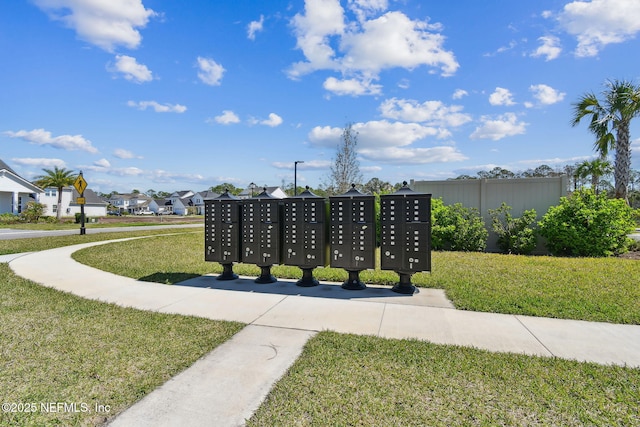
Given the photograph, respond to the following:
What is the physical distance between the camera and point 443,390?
107 inches

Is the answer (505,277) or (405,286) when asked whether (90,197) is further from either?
(505,277)

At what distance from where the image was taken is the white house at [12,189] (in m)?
29.8

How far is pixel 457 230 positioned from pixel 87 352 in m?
10.1

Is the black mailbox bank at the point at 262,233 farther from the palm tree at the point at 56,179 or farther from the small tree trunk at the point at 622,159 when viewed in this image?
the palm tree at the point at 56,179

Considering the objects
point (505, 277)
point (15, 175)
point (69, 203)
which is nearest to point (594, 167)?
point (505, 277)

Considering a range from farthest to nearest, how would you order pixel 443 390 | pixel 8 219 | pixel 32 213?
pixel 32 213, pixel 8 219, pixel 443 390

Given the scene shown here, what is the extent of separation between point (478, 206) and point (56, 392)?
12049 mm

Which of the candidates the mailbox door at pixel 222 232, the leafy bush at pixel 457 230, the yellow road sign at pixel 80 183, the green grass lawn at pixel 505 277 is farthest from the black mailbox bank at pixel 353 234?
the yellow road sign at pixel 80 183

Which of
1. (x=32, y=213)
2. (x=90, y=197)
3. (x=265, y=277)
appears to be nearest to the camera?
(x=265, y=277)

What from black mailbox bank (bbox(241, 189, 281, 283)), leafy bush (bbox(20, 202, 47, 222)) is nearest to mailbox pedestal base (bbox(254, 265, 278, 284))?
black mailbox bank (bbox(241, 189, 281, 283))

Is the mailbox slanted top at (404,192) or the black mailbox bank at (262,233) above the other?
the mailbox slanted top at (404,192)

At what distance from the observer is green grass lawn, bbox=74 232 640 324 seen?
192 inches

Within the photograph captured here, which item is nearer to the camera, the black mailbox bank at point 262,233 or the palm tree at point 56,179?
the black mailbox bank at point 262,233

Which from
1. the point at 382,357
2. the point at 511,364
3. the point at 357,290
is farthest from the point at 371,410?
the point at 357,290
